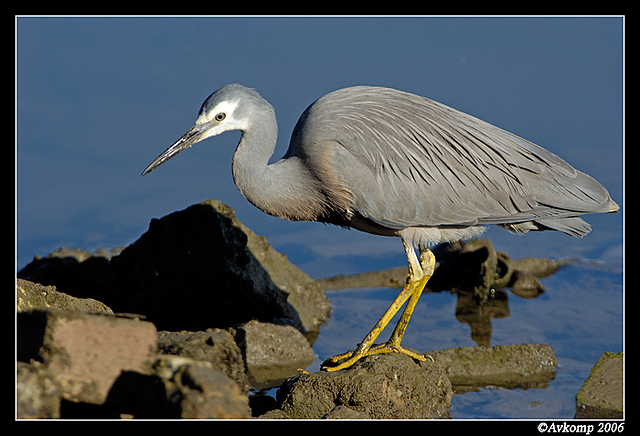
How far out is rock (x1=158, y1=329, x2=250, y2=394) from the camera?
176 inches

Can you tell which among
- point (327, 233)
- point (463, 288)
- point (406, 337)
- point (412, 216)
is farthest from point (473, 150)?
point (327, 233)

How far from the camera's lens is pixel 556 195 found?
6496 millimetres

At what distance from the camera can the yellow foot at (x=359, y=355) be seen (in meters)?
6.07

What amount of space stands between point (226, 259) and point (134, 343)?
3360 millimetres

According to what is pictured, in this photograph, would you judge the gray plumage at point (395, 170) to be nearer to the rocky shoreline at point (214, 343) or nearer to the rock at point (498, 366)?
the rock at point (498, 366)

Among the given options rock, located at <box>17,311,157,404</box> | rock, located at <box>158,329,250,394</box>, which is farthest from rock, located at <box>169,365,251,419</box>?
rock, located at <box>158,329,250,394</box>

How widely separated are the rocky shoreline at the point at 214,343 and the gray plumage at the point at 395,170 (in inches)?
50.0

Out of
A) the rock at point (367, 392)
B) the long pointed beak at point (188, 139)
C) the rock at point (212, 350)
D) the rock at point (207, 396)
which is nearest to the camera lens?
the rock at point (207, 396)

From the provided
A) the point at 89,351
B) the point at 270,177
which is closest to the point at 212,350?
the point at 89,351

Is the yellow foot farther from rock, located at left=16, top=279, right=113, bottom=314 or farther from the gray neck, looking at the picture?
rock, located at left=16, top=279, right=113, bottom=314

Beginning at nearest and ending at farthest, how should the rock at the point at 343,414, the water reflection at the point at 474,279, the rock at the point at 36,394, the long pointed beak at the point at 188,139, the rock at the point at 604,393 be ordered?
the rock at the point at 36,394 < the rock at the point at 343,414 < the rock at the point at 604,393 < the long pointed beak at the point at 188,139 < the water reflection at the point at 474,279

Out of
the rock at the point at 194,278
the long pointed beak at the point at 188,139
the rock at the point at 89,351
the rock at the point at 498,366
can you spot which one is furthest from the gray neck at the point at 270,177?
the rock at the point at 89,351

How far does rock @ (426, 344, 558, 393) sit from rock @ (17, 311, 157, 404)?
351 cm

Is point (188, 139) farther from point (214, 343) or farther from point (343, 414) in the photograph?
point (343, 414)
